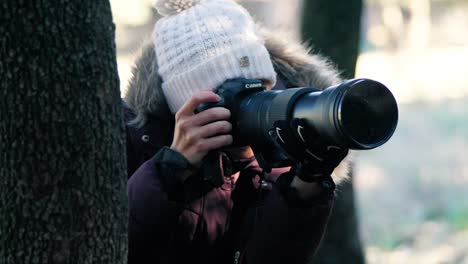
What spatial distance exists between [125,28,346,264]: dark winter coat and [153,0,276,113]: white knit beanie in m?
0.07

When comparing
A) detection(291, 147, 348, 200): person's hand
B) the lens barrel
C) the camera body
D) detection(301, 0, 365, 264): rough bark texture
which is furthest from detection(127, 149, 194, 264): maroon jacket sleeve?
detection(301, 0, 365, 264): rough bark texture

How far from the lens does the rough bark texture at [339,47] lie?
3.76 metres

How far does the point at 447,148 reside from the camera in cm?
920

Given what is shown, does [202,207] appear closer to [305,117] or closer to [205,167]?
[205,167]

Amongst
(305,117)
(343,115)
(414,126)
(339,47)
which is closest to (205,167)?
(305,117)

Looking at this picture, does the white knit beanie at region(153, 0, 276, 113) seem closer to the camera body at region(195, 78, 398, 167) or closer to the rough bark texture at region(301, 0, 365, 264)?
the camera body at region(195, 78, 398, 167)

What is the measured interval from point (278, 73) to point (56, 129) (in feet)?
3.65

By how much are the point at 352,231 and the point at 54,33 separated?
2570 millimetres

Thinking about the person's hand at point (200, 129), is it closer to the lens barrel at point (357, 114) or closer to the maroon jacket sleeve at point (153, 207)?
the maroon jacket sleeve at point (153, 207)

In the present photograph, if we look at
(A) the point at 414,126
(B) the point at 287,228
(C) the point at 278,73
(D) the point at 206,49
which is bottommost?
(A) the point at 414,126

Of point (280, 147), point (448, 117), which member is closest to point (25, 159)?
point (280, 147)

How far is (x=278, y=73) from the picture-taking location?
98.7 inches

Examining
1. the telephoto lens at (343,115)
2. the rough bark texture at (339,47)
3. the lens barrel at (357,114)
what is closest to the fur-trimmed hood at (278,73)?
the telephoto lens at (343,115)

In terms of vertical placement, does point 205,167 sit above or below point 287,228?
above
